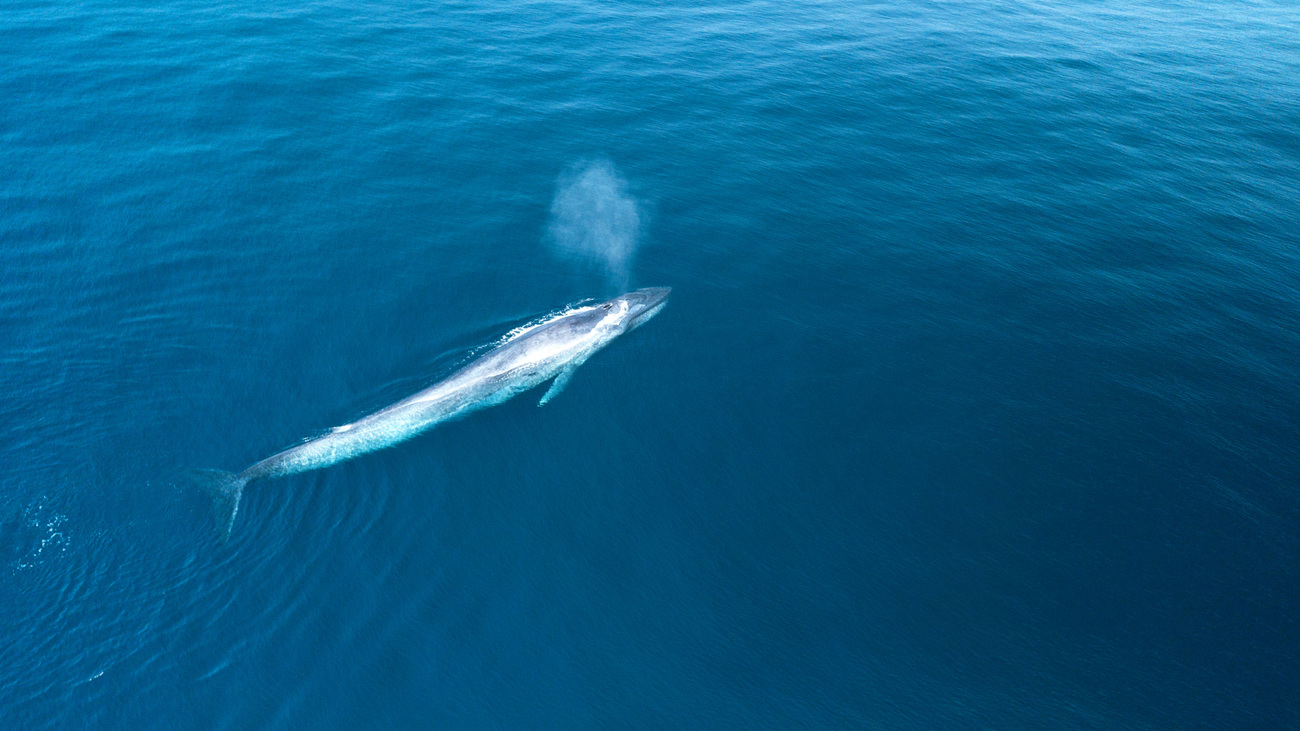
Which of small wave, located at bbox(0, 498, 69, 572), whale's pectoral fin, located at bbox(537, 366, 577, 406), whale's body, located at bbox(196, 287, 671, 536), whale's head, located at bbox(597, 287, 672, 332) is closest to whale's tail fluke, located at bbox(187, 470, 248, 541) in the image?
whale's body, located at bbox(196, 287, 671, 536)

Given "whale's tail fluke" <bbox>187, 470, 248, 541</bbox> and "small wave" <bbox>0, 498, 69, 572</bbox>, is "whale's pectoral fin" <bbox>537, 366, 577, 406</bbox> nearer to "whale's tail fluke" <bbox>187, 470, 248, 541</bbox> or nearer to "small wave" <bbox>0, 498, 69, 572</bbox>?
"whale's tail fluke" <bbox>187, 470, 248, 541</bbox>

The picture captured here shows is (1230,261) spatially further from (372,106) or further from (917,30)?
(372,106)

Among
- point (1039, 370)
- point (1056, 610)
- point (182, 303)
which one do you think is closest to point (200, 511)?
point (182, 303)

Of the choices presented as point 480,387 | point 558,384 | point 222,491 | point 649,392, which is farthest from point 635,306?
point 222,491

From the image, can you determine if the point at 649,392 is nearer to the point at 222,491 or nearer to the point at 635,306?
the point at 635,306

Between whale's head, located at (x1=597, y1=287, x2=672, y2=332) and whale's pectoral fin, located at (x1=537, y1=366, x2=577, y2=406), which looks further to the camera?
whale's head, located at (x1=597, y1=287, x2=672, y2=332)

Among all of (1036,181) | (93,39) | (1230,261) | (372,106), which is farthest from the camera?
(93,39)
